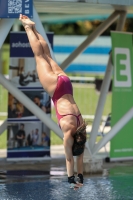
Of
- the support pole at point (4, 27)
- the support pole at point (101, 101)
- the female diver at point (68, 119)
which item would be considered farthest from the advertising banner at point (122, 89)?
the female diver at point (68, 119)

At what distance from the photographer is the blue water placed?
10375 mm

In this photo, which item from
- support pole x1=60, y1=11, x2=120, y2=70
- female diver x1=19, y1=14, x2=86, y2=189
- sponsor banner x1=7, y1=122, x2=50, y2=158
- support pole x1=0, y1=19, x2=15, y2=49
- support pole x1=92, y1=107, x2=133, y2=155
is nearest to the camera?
female diver x1=19, y1=14, x2=86, y2=189

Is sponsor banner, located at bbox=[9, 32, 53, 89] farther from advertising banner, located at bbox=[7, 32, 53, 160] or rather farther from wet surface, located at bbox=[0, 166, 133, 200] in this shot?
wet surface, located at bbox=[0, 166, 133, 200]

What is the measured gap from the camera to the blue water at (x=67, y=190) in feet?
34.0

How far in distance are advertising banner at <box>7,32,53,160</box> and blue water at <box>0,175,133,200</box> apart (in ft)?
7.32

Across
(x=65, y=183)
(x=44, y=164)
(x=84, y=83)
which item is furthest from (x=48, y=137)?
(x=84, y=83)

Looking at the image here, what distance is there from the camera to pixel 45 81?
8703 millimetres

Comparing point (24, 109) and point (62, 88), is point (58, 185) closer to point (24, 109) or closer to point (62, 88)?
point (24, 109)

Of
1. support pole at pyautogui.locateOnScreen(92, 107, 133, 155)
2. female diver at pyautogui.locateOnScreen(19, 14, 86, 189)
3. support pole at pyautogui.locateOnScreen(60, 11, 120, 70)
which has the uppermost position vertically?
support pole at pyautogui.locateOnScreen(60, 11, 120, 70)

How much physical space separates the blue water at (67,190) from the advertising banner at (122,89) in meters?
2.19

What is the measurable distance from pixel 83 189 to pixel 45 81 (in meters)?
3.04

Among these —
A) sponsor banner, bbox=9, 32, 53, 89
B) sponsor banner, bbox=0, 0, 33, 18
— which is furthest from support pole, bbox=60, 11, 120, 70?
sponsor banner, bbox=0, 0, 33, 18

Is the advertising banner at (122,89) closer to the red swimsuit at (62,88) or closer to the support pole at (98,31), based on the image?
the support pole at (98,31)

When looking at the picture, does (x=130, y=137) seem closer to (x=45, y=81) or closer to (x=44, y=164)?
(x=44, y=164)
